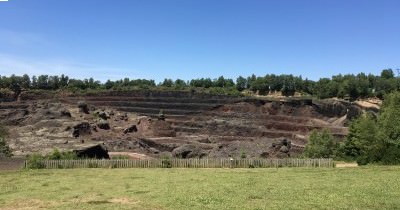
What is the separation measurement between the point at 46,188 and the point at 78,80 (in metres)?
155

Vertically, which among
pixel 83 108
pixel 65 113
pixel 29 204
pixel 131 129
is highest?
pixel 83 108

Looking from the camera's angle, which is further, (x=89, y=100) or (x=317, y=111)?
(x=89, y=100)

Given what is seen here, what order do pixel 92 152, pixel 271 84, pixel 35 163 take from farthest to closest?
pixel 271 84, pixel 92 152, pixel 35 163

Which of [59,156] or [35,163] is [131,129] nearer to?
[59,156]

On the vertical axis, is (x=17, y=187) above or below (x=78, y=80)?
below

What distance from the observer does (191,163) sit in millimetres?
43156

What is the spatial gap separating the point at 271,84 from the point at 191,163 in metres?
128

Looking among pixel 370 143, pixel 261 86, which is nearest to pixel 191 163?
pixel 370 143

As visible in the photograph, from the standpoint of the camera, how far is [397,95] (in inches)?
2375

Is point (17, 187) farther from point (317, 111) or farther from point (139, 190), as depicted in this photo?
point (317, 111)

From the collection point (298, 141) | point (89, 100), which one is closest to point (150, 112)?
point (89, 100)

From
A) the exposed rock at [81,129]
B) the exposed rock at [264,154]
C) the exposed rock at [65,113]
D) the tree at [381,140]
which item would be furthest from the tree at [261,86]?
→ the tree at [381,140]

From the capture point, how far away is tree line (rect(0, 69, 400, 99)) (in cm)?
13925

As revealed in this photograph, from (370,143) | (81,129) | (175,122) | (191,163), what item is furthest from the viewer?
(175,122)
